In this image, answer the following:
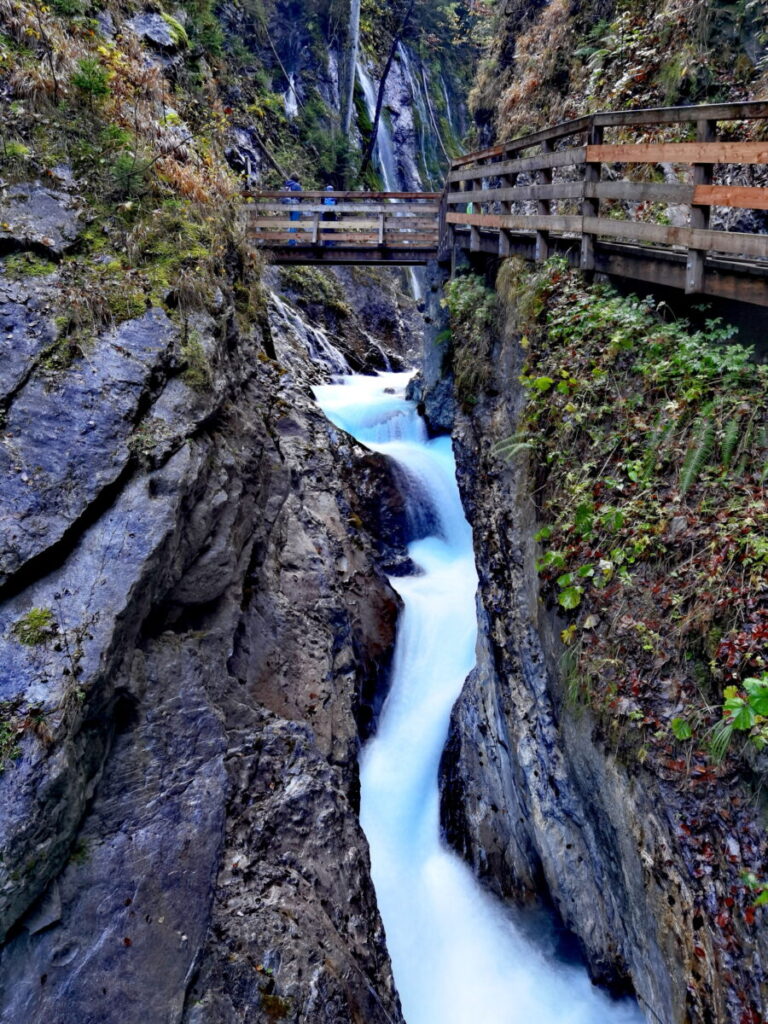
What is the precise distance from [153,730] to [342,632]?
3.93 metres

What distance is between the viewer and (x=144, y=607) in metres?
5.04

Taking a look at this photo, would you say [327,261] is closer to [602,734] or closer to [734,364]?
→ [734,364]

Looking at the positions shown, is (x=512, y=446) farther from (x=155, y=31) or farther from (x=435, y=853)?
(x=155, y=31)

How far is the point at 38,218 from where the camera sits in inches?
237

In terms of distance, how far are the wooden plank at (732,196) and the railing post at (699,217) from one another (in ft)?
0.30

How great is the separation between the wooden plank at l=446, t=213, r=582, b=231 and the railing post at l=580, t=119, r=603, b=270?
127mm

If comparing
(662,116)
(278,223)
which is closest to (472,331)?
(662,116)

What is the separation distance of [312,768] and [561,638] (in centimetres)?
277

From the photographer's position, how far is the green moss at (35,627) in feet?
13.9

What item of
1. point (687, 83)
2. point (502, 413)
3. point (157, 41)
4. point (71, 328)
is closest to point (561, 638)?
point (502, 413)

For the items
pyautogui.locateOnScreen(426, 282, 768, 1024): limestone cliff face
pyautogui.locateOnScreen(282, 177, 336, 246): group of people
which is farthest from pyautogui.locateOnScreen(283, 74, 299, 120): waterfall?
pyautogui.locateOnScreen(426, 282, 768, 1024): limestone cliff face

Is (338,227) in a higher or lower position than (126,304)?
higher

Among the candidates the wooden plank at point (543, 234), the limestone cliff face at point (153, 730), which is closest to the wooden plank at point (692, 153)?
the wooden plank at point (543, 234)

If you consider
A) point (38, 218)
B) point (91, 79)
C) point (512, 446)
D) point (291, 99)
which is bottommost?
point (512, 446)
